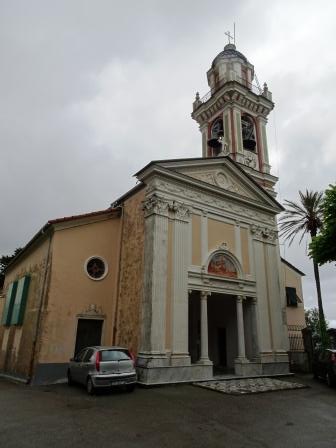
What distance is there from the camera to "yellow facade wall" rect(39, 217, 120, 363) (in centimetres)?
1299

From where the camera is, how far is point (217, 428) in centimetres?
674

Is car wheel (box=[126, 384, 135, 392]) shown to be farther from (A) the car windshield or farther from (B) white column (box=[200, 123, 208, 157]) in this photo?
(B) white column (box=[200, 123, 208, 157])

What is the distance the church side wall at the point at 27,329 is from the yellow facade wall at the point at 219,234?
7.55m

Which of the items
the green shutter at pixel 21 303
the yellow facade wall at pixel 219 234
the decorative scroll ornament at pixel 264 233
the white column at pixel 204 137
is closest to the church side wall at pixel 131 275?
the yellow facade wall at pixel 219 234

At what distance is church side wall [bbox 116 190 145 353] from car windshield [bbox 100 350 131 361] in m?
2.40

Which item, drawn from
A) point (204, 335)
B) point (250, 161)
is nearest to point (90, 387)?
point (204, 335)

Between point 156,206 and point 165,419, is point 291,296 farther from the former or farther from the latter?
point 165,419

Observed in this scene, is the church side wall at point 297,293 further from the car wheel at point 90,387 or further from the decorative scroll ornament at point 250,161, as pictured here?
the car wheel at point 90,387

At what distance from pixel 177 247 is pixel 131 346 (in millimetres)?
4439

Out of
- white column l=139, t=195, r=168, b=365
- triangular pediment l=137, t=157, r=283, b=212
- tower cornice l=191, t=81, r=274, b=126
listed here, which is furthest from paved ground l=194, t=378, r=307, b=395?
tower cornice l=191, t=81, r=274, b=126

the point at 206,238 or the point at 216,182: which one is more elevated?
the point at 216,182

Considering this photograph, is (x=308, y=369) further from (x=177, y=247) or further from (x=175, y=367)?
(x=177, y=247)

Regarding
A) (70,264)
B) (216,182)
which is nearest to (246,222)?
(216,182)

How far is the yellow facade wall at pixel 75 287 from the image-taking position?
42.6 feet
